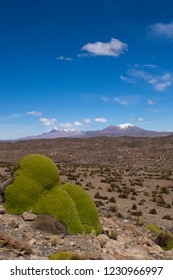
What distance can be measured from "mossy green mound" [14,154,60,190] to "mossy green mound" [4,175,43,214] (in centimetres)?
28

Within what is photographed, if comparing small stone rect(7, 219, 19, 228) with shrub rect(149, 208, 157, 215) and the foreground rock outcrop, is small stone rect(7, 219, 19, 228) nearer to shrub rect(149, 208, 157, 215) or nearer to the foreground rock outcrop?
the foreground rock outcrop

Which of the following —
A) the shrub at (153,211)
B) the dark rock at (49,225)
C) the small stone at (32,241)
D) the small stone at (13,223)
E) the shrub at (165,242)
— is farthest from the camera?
the shrub at (153,211)

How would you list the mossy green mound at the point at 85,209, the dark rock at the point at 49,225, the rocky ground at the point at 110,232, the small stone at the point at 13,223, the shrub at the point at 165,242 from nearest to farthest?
1. the rocky ground at the point at 110,232
2. the small stone at the point at 13,223
3. the dark rock at the point at 49,225
4. the mossy green mound at the point at 85,209
5. the shrub at the point at 165,242

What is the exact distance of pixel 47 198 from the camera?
11.2m

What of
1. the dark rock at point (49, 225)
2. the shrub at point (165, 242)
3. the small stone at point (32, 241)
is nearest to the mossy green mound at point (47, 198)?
the dark rock at point (49, 225)

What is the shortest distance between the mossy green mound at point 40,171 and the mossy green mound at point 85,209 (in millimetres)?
600

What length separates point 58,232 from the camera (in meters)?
10.2

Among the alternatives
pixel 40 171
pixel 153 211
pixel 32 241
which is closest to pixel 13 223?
pixel 32 241

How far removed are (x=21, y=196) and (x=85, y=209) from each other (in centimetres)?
211

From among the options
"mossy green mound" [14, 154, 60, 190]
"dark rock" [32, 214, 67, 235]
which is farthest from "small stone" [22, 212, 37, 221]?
"mossy green mound" [14, 154, 60, 190]

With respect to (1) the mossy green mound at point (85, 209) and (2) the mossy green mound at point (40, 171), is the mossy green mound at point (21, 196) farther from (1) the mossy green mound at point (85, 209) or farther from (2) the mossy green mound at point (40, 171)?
(1) the mossy green mound at point (85, 209)

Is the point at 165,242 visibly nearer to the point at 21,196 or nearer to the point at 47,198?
the point at 47,198

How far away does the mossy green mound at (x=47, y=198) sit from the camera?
10.8 m

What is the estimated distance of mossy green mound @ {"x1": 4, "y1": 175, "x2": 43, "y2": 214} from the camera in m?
11.2
